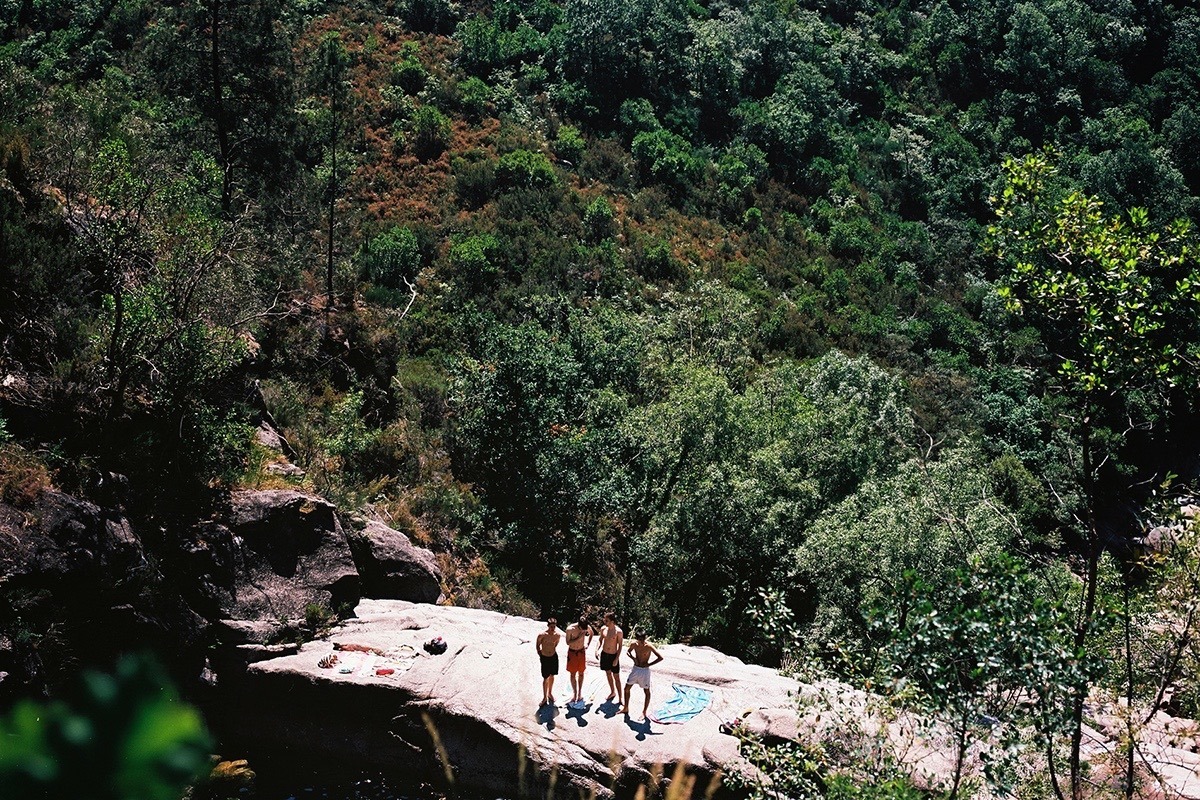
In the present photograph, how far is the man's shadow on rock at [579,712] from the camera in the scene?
13906 millimetres

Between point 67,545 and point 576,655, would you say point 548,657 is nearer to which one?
point 576,655

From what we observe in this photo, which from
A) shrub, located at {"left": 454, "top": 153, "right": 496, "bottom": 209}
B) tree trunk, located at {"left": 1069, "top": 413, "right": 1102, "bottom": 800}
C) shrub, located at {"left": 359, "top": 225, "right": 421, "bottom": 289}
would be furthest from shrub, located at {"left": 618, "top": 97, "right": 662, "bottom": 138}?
tree trunk, located at {"left": 1069, "top": 413, "right": 1102, "bottom": 800}

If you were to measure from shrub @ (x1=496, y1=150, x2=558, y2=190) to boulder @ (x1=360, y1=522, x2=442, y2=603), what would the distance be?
2590 cm

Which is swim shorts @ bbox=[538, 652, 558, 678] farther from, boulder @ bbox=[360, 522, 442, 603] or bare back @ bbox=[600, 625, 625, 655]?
boulder @ bbox=[360, 522, 442, 603]

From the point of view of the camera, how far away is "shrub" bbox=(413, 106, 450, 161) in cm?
4319

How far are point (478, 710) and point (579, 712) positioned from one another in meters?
1.53

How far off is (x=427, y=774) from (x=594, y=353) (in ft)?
48.7

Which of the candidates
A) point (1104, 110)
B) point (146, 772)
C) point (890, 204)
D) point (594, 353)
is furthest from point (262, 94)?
point (1104, 110)

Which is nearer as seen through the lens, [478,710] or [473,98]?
[478,710]

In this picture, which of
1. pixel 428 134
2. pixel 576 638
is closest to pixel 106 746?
pixel 576 638

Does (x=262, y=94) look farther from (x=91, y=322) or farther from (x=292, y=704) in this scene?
(x=292, y=704)

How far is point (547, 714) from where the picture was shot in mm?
13930

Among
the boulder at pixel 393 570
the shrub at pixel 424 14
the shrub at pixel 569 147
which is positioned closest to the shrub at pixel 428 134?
the shrub at pixel 569 147

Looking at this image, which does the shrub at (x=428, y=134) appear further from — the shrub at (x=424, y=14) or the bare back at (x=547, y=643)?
the bare back at (x=547, y=643)
